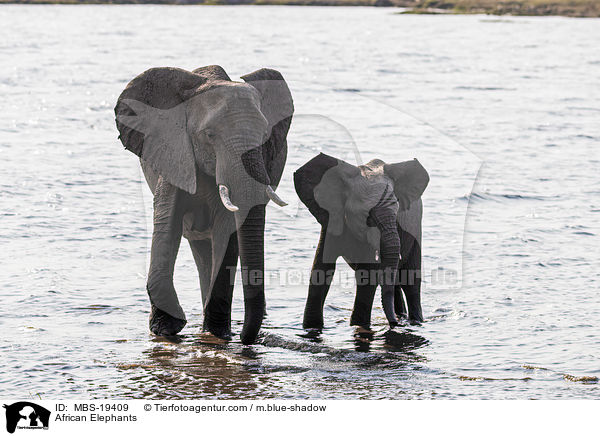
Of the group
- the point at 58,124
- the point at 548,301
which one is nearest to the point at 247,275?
the point at 548,301

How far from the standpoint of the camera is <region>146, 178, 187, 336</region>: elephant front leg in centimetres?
1070

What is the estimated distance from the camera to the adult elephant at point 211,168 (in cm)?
1002

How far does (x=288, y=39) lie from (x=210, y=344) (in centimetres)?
5242

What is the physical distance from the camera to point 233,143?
9953 millimetres

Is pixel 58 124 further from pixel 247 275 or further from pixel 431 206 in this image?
pixel 247 275

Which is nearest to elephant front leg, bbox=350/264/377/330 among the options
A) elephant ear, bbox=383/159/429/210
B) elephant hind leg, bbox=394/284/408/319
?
elephant hind leg, bbox=394/284/408/319

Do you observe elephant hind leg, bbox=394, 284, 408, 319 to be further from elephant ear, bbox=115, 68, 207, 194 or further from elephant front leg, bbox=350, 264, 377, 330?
elephant ear, bbox=115, 68, 207, 194

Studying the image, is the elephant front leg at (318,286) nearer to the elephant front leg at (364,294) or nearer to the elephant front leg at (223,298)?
the elephant front leg at (364,294)

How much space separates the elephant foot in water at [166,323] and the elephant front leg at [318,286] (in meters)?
1.43

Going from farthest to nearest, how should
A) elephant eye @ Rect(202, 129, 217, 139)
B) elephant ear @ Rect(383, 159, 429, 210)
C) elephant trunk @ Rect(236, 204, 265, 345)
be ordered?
1. elephant ear @ Rect(383, 159, 429, 210)
2. elephant eye @ Rect(202, 129, 217, 139)
3. elephant trunk @ Rect(236, 204, 265, 345)

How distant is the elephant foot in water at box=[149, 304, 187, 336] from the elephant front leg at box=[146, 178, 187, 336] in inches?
3.5

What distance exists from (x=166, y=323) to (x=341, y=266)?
443 cm
